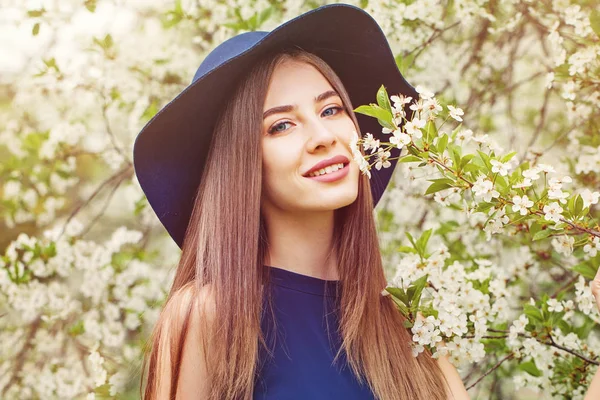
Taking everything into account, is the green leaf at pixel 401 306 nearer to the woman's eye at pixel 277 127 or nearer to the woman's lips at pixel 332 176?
the woman's lips at pixel 332 176

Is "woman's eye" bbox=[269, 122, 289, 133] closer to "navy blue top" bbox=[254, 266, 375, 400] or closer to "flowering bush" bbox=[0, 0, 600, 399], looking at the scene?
"navy blue top" bbox=[254, 266, 375, 400]

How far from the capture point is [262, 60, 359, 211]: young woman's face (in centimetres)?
168

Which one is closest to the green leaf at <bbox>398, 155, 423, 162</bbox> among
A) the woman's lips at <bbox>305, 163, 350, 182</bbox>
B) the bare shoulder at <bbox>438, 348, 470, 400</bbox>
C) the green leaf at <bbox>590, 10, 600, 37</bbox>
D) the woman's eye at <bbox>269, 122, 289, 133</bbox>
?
the woman's lips at <bbox>305, 163, 350, 182</bbox>

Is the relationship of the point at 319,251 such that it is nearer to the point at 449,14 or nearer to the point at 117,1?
the point at 449,14

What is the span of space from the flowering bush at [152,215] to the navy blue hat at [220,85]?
0.49 meters

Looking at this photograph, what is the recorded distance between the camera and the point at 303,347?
1729 mm

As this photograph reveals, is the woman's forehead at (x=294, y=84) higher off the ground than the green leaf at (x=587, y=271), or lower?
higher

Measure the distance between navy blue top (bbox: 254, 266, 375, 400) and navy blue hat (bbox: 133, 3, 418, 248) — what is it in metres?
0.36

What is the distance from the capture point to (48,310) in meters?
3.19

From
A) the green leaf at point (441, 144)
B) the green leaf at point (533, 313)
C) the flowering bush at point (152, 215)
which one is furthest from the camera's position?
the flowering bush at point (152, 215)

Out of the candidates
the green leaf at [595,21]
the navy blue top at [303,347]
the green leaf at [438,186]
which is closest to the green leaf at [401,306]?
the navy blue top at [303,347]

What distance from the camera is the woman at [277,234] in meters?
1.66

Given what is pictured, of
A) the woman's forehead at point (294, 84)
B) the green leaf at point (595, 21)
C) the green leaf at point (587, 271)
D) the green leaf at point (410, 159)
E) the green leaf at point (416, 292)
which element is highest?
the green leaf at point (595, 21)

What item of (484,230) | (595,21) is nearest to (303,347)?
(484,230)
